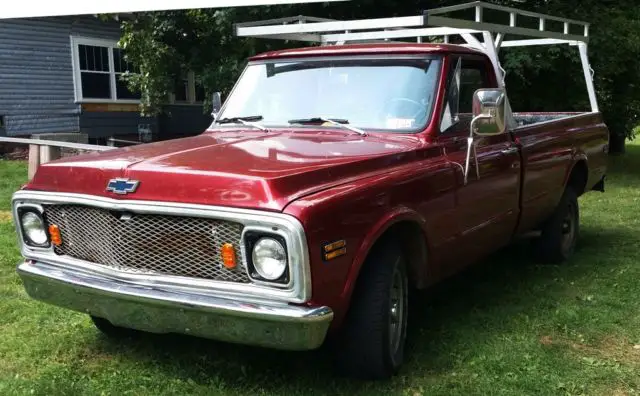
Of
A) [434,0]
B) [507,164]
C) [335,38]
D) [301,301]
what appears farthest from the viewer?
[434,0]

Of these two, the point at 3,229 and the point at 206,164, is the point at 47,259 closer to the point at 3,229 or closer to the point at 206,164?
the point at 206,164

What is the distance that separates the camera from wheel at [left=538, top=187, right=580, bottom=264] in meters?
6.21

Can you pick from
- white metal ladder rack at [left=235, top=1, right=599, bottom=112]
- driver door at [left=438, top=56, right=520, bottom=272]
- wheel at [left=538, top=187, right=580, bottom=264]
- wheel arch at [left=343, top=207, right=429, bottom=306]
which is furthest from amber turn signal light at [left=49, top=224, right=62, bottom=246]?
wheel at [left=538, top=187, right=580, bottom=264]

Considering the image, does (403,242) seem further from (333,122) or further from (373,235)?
(333,122)

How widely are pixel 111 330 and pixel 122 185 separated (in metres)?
1.36

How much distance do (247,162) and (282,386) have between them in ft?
3.97

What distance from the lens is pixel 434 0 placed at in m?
12.6

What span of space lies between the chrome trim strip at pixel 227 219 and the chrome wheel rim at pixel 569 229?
13.4 ft

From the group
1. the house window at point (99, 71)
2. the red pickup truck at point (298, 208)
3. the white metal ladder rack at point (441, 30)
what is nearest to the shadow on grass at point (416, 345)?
the red pickup truck at point (298, 208)

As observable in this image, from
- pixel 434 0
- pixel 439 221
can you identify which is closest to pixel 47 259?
pixel 439 221

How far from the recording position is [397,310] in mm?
3824

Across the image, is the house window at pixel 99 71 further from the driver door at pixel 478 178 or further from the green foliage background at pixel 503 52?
the driver door at pixel 478 178

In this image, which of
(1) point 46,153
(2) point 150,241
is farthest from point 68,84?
(2) point 150,241

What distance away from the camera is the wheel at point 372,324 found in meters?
3.49
